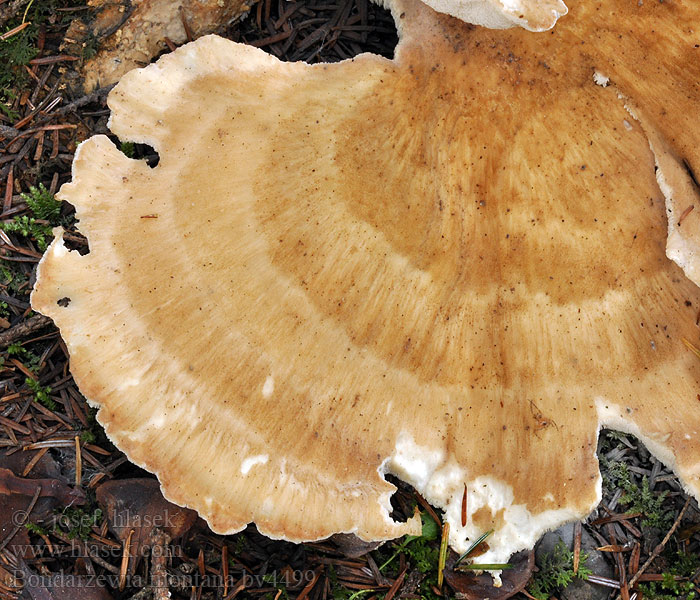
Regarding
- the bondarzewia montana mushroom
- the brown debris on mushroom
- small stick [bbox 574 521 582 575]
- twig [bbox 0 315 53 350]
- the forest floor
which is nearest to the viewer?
the brown debris on mushroom

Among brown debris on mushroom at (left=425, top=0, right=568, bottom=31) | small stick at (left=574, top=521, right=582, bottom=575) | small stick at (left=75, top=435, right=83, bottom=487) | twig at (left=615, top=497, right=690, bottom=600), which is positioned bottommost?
small stick at (left=75, top=435, right=83, bottom=487)

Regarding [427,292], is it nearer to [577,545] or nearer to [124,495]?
[577,545]

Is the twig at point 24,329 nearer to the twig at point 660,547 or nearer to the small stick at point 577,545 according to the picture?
the small stick at point 577,545

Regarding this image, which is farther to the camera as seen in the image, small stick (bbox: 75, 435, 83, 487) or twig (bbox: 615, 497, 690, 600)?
twig (bbox: 615, 497, 690, 600)

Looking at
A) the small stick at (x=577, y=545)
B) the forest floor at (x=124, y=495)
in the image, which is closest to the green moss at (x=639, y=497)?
the forest floor at (x=124, y=495)

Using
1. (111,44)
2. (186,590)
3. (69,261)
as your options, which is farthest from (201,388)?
(111,44)

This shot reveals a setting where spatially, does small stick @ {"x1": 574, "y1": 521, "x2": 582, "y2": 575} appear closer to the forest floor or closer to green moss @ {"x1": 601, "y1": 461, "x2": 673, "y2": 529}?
the forest floor

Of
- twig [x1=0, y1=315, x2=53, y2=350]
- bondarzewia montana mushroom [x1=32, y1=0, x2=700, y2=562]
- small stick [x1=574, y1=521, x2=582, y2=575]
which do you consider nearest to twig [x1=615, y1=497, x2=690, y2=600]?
small stick [x1=574, y1=521, x2=582, y2=575]

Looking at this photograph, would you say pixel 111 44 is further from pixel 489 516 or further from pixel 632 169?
pixel 489 516
